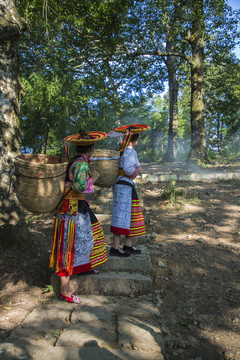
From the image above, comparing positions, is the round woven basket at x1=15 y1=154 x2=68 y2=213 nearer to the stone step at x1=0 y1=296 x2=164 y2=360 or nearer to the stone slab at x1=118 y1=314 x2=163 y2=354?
the stone step at x1=0 y1=296 x2=164 y2=360

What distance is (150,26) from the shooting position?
11266mm

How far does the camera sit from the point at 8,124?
3.59 metres

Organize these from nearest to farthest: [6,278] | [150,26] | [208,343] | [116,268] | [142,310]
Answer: [208,343], [142,310], [6,278], [116,268], [150,26]

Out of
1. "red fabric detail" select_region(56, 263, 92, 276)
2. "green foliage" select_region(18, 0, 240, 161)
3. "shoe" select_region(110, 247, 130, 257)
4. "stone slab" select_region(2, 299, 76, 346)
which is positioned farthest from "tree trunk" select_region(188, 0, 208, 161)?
"stone slab" select_region(2, 299, 76, 346)

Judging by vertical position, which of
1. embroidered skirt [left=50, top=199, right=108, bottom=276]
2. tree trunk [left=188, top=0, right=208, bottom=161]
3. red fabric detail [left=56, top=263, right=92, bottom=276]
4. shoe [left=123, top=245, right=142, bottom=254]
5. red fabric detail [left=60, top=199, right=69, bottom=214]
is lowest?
shoe [left=123, top=245, right=142, bottom=254]

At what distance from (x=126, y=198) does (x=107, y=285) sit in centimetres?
115

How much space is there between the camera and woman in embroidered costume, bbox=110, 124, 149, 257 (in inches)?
144

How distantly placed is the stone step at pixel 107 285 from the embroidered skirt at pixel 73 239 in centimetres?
20

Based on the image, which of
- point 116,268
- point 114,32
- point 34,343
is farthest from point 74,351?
point 114,32

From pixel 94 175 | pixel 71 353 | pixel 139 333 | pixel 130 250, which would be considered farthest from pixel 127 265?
pixel 71 353

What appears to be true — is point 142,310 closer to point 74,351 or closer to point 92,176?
point 74,351

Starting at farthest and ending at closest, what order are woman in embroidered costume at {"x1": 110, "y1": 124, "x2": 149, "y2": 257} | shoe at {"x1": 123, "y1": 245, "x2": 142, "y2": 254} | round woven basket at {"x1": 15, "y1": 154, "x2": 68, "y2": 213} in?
shoe at {"x1": 123, "y1": 245, "x2": 142, "y2": 254}, woman in embroidered costume at {"x1": 110, "y1": 124, "x2": 149, "y2": 257}, round woven basket at {"x1": 15, "y1": 154, "x2": 68, "y2": 213}

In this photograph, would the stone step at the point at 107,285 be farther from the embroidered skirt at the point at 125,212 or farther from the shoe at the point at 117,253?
the embroidered skirt at the point at 125,212

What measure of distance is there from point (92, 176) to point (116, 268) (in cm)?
133
